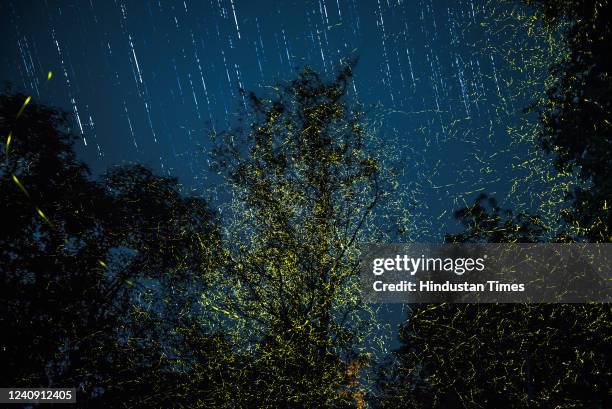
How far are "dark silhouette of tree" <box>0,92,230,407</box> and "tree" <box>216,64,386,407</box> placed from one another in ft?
2.60

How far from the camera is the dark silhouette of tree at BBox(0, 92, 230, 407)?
25.3 ft

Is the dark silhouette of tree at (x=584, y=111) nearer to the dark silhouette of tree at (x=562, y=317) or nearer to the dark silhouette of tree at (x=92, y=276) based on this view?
the dark silhouette of tree at (x=562, y=317)

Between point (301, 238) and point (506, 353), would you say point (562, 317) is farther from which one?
point (301, 238)

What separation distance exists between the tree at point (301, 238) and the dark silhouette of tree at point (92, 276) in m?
0.79

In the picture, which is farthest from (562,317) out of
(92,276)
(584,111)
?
(92,276)

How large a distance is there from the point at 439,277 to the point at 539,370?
3.81m

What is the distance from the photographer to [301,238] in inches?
313

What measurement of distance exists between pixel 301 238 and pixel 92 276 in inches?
151

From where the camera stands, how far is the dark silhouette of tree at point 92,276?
7703 millimetres

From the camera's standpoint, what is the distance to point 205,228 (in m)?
9.38

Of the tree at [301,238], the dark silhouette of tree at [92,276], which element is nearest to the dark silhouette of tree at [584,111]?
the tree at [301,238]

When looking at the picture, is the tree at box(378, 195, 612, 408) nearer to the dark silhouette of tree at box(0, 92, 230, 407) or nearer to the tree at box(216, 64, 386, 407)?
the tree at box(216, 64, 386, 407)

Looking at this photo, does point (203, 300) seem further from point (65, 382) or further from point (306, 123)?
point (306, 123)

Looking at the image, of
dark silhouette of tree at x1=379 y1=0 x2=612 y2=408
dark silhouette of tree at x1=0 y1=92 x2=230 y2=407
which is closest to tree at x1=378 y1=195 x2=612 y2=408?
dark silhouette of tree at x1=379 y1=0 x2=612 y2=408
